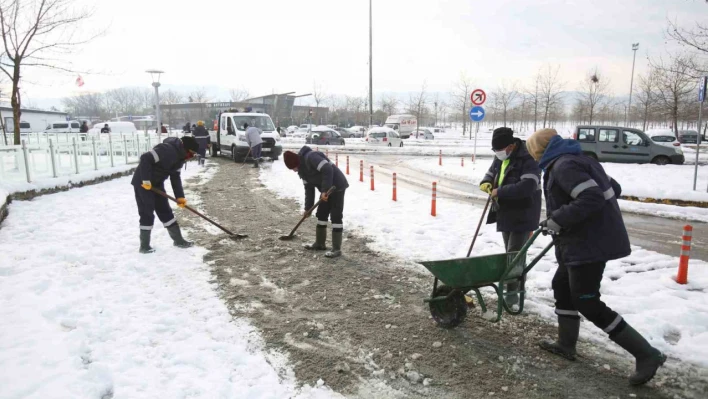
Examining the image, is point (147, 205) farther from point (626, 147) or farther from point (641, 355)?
point (626, 147)

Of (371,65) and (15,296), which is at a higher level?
(371,65)

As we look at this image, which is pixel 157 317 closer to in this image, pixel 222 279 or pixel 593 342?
pixel 222 279

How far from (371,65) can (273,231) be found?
28.0 m

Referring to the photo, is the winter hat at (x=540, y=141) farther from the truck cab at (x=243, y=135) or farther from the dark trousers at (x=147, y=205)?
the truck cab at (x=243, y=135)

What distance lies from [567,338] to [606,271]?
247 centimetres

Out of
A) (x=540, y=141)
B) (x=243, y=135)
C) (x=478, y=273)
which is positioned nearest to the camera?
(x=540, y=141)

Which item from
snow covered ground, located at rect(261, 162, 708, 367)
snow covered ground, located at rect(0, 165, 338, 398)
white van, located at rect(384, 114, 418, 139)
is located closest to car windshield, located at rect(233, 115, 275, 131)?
snow covered ground, located at rect(261, 162, 708, 367)

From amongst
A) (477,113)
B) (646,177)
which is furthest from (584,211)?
(477,113)

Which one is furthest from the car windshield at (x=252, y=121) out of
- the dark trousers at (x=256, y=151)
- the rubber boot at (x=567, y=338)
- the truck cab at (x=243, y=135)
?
the rubber boot at (x=567, y=338)

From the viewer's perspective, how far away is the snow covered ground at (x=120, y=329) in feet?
10.5

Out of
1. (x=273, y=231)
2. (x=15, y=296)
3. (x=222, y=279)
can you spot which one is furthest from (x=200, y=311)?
(x=273, y=231)

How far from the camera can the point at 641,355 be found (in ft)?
10.4

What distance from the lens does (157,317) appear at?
14.2 ft

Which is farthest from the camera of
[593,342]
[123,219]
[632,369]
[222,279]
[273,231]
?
[123,219]
